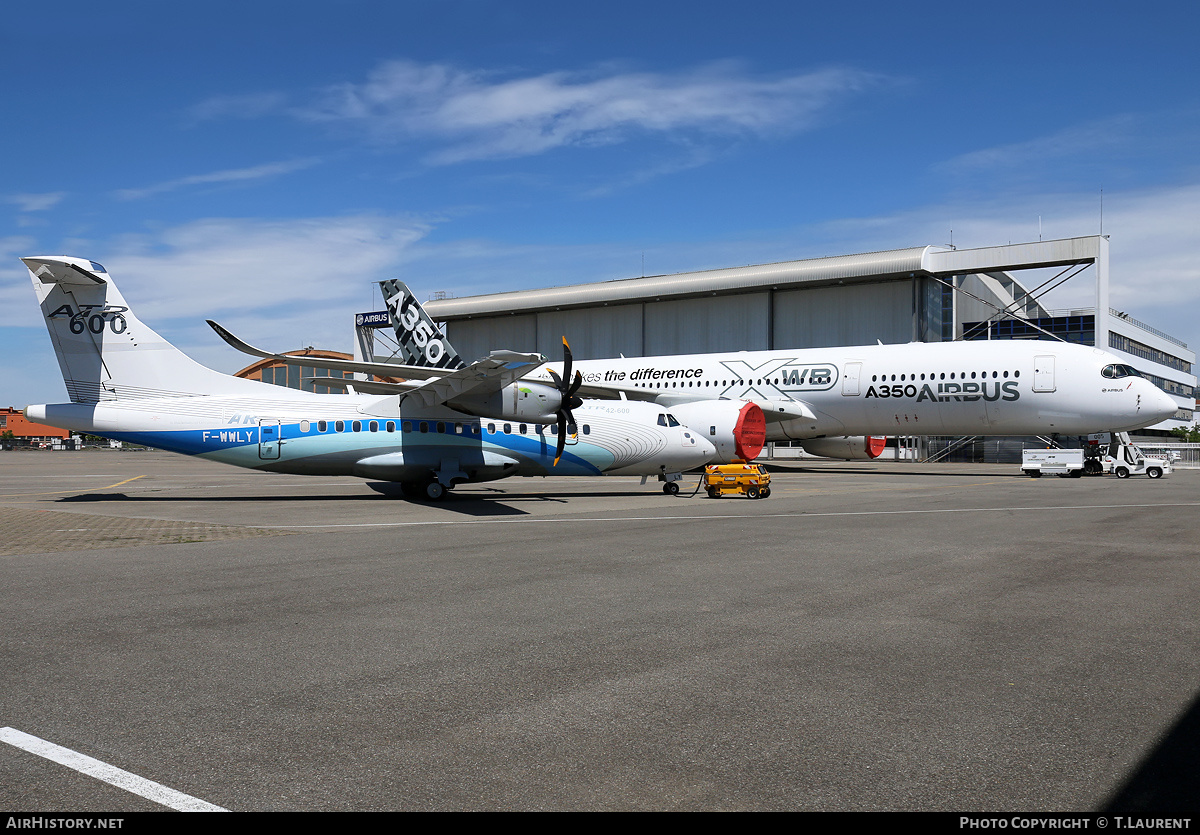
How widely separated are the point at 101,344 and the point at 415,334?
25.0 m

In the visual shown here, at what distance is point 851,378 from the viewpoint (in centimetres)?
3853

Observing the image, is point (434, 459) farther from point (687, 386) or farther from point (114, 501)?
point (687, 386)

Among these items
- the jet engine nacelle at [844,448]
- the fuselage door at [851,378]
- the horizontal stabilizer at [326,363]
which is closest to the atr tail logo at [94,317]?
the horizontal stabilizer at [326,363]

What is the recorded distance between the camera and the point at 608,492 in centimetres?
2728

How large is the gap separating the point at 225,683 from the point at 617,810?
3.48 metres

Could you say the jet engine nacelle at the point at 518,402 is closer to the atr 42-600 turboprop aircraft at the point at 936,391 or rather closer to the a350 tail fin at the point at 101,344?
the atr 42-600 turboprop aircraft at the point at 936,391

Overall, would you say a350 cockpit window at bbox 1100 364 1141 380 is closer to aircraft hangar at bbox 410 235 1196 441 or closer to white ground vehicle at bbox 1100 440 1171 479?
white ground vehicle at bbox 1100 440 1171 479

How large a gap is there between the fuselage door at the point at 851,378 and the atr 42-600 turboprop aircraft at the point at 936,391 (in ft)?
0.15

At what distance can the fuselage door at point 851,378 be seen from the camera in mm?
38406

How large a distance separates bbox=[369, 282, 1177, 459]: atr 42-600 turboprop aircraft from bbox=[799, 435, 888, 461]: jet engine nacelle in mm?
5683

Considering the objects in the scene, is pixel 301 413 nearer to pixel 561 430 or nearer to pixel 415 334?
pixel 561 430

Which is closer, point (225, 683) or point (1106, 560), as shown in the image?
point (225, 683)

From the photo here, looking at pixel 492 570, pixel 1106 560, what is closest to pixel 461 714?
pixel 492 570
